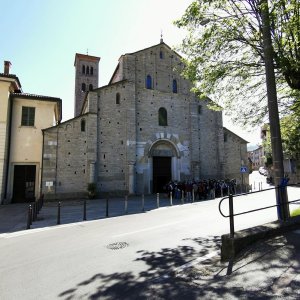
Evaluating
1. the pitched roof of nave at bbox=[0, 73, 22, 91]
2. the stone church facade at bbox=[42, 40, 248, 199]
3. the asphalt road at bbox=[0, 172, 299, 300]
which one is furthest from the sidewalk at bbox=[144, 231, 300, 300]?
the pitched roof of nave at bbox=[0, 73, 22, 91]

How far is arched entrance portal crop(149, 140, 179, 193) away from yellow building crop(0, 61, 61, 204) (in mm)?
10843

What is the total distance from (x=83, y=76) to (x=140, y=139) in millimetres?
29998

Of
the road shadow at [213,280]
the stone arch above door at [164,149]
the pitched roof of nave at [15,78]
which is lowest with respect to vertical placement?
the road shadow at [213,280]

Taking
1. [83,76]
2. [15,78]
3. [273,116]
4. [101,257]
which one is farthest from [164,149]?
[83,76]

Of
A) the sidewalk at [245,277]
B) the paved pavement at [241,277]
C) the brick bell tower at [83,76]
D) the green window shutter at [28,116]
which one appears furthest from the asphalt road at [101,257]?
the brick bell tower at [83,76]

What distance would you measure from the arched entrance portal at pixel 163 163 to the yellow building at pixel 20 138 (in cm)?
1084

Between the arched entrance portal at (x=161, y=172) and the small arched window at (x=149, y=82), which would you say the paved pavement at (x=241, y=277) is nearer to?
the arched entrance portal at (x=161, y=172)

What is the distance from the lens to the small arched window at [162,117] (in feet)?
88.4

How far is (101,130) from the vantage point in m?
23.8

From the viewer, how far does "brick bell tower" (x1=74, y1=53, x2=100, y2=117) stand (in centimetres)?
4884

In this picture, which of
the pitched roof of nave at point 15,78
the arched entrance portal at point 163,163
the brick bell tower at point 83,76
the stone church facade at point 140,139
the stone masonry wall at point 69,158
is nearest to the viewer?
the pitched roof of nave at point 15,78

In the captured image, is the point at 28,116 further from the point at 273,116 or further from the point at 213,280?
the point at 213,280

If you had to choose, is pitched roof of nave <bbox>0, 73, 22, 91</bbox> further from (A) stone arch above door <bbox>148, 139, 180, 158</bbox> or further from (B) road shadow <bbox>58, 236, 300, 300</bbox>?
(B) road shadow <bbox>58, 236, 300, 300</bbox>

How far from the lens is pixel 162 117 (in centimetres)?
2714
